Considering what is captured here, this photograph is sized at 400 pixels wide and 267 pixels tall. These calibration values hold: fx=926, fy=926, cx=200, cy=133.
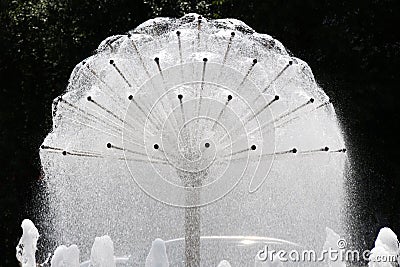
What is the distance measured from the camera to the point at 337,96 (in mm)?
10555

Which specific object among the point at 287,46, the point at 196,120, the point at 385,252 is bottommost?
the point at 385,252

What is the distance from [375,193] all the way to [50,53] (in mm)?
4188

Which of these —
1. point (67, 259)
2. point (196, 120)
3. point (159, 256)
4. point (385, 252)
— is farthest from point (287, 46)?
point (159, 256)

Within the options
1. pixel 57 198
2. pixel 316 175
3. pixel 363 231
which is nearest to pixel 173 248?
pixel 316 175

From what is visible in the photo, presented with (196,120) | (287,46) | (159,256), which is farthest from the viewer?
(287,46)

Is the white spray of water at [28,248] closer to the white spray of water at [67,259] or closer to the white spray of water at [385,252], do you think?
the white spray of water at [67,259]

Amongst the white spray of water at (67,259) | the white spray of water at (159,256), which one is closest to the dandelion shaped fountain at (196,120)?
the white spray of water at (159,256)

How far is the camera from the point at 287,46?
1095cm

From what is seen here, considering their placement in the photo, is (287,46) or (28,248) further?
(287,46)

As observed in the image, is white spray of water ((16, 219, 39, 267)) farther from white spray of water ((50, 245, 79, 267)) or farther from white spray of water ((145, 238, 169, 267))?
white spray of water ((145, 238, 169, 267))

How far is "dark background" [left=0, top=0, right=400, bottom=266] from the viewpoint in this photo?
10.6 m

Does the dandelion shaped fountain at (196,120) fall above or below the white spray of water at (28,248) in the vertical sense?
above

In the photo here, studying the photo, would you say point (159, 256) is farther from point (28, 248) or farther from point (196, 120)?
point (28, 248)

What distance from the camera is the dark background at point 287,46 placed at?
10.6m
